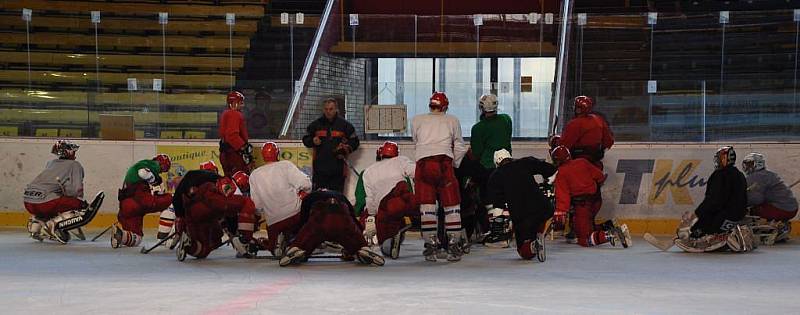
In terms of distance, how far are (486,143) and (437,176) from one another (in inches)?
62.1

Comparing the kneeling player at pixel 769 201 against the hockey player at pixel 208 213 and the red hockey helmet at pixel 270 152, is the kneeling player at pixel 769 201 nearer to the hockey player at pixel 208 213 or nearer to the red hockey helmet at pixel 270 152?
the red hockey helmet at pixel 270 152

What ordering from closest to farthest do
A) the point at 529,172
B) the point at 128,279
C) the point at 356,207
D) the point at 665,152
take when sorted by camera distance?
the point at 128,279 → the point at 529,172 → the point at 356,207 → the point at 665,152

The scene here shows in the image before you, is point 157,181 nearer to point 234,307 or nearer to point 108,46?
point 108,46

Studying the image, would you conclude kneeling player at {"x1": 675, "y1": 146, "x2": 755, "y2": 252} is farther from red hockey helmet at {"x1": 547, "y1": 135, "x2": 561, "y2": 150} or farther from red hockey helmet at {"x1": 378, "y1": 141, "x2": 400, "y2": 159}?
red hockey helmet at {"x1": 378, "y1": 141, "x2": 400, "y2": 159}

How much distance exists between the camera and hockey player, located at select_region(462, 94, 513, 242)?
10.8 m

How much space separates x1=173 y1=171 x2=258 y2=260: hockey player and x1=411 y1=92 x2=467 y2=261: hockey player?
1501 mm

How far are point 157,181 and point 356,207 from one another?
81.4 inches

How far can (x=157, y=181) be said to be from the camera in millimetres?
10852

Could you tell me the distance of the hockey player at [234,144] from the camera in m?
11.8

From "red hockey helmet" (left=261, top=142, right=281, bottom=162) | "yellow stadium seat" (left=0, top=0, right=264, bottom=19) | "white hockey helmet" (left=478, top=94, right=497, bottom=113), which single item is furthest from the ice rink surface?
"yellow stadium seat" (left=0, top=0, right=264, bottom=19)

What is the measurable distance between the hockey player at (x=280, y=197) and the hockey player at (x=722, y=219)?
3.57 m

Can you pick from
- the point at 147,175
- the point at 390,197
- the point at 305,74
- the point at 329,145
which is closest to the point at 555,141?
the point at 329,145

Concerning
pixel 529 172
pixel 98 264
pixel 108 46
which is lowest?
pixel 98 264

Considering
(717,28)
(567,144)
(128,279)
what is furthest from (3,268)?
(717,28)
